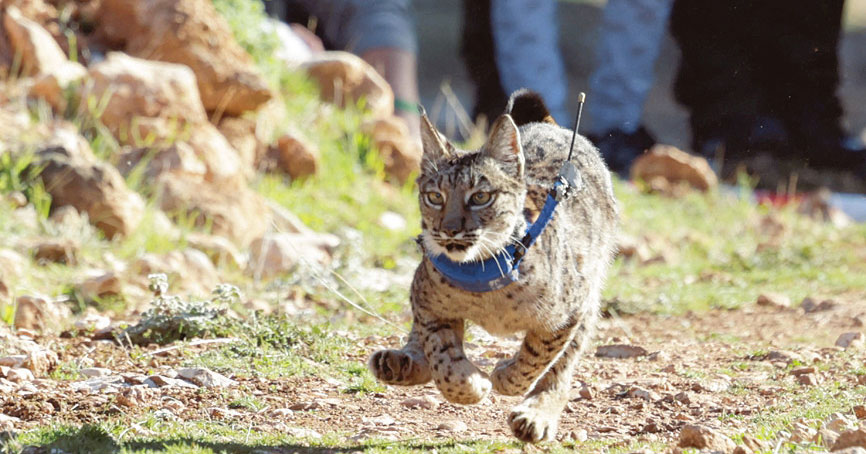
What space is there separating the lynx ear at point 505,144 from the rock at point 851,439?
1465mm

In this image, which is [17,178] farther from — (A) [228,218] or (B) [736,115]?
(B) [736,115]

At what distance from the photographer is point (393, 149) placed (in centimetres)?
1085

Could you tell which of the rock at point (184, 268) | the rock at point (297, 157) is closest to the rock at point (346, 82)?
the rock at point (297, 157)

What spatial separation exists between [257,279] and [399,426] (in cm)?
329

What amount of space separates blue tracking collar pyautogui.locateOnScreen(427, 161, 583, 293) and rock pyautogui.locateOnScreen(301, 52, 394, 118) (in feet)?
25.2

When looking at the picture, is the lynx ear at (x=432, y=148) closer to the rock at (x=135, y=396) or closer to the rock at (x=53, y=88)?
the rock at (x=135, y=396)

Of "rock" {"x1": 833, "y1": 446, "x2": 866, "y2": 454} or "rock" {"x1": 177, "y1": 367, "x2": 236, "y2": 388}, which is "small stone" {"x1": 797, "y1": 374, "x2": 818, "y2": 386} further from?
"rock" {"x1": 177, "y1": 367, "x2": 236, "y2": 388}

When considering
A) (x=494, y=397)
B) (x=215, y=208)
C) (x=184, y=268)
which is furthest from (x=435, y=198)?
(x=215, y=208)

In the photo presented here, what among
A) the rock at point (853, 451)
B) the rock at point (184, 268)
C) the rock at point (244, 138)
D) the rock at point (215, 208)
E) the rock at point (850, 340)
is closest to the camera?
the rock at point (853, 451)

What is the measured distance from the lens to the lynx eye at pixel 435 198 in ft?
13.1

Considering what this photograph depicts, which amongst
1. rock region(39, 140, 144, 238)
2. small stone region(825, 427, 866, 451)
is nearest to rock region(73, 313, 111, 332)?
rock region(39, 140, 144, 238)

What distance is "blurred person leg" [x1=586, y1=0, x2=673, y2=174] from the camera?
45.3ft

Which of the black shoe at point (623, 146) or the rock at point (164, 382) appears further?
the black shoe at point (623, 146)

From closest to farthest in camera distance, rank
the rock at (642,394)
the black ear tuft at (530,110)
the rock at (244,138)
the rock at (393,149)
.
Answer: the rock at (642,394) → the black ear tuft at (530,110) → the rock at (244,138) → the rock at (393,149)
